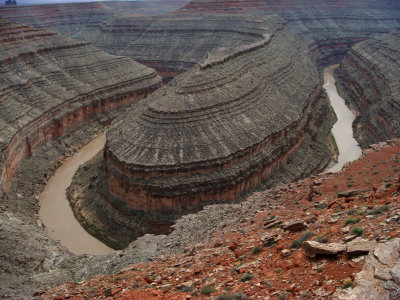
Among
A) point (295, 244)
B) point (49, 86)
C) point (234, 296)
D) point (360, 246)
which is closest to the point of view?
point (234, 296)

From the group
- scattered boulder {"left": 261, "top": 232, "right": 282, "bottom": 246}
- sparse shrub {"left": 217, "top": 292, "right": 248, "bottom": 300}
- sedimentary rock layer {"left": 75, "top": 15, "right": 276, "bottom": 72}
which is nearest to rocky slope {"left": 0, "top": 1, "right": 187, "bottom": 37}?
sedimentary rock layer {"left": 75, "top": 15, "right": 276, "bottom": 72}

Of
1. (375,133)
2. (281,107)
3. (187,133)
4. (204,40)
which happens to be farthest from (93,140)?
(204,40)

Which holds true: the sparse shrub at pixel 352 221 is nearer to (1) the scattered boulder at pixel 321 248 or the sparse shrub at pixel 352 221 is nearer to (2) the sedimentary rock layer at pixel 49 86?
(1) the scattered boulder at pixel 321 248

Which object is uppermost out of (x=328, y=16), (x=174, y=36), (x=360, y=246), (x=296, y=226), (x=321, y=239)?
(x=328, y=16)

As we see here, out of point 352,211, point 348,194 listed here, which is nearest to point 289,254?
point 352,211

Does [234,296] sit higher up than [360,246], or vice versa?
[360,246]

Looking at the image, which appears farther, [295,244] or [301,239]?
[301,239]

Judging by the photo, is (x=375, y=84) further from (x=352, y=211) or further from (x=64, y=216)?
(x=352, y=211)

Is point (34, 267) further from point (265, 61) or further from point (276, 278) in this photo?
point (265, 61)
